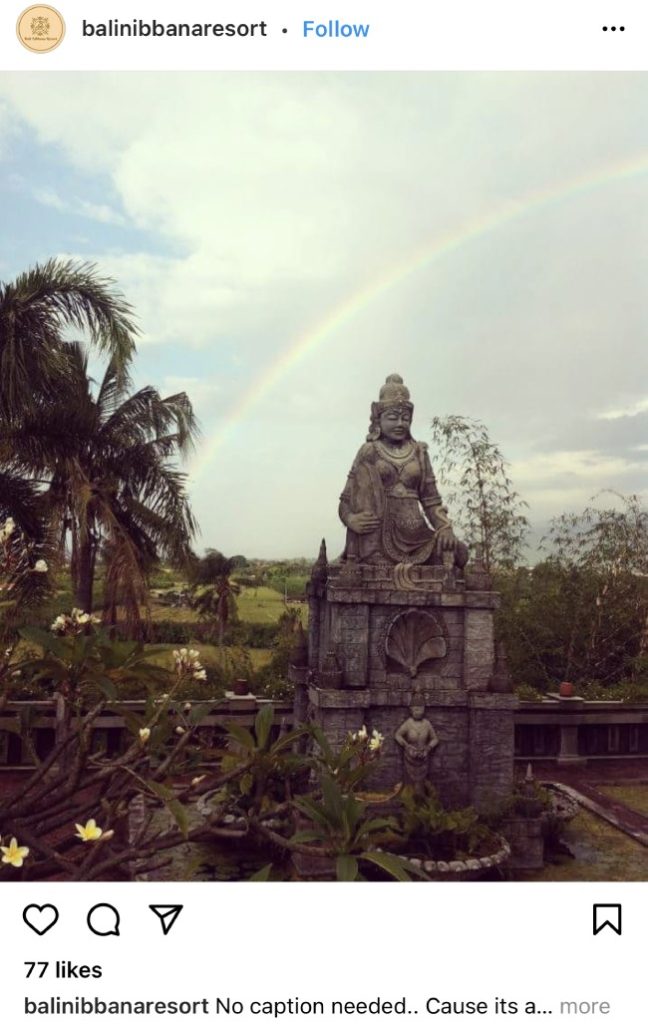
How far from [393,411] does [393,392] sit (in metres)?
0.30

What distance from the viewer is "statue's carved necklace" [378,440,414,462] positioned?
1226cm

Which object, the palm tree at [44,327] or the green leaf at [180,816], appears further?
the palm tree at [44,327]

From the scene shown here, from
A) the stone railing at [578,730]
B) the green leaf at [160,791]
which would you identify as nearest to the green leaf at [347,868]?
the green leaf at [160,791]

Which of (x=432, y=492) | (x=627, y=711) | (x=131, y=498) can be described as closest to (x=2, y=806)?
(x=432, y=492)

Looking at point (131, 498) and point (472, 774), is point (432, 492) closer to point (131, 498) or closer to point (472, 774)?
point (472, 774)

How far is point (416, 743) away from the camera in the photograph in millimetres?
10992

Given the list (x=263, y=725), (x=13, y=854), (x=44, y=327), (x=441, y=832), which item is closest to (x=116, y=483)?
(x=44, y=327)

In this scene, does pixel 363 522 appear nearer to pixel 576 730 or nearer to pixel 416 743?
pixel 416 743

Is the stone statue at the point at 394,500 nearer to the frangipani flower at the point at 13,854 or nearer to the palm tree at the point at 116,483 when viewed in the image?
the palm tree at the point at 116,483

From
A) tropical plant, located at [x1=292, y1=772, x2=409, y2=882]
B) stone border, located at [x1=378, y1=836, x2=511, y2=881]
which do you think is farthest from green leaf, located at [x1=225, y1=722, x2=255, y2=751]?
stone border, located at [x1=378, y1=836, x2=511, y2=881]

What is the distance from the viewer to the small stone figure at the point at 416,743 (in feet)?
35.8

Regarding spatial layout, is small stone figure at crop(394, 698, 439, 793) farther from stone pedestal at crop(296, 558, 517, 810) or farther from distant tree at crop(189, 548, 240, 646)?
distant tree at crop(189, 548, 240, 646)
